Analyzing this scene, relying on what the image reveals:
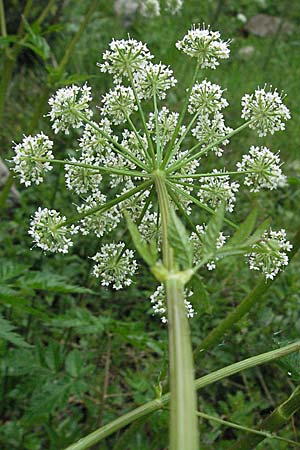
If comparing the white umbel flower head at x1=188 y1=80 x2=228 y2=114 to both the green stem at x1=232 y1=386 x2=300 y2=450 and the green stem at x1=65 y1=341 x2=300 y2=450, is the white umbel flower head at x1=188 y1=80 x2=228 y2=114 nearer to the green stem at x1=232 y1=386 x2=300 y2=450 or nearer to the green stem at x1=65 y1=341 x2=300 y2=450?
the green stem at x1=65 y1=341 x2=300 y2=450

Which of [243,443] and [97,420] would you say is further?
[97,420]

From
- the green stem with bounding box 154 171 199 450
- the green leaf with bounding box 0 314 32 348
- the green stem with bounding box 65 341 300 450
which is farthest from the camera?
the green leaf with bounding box 0 314 32 348

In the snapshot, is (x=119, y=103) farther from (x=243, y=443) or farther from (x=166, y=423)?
(x=166, y=423)

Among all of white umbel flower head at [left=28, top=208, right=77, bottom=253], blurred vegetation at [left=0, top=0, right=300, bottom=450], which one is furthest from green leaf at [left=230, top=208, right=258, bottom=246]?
white umbel flower head at [left=28, top=208, right=77, bottom=253]

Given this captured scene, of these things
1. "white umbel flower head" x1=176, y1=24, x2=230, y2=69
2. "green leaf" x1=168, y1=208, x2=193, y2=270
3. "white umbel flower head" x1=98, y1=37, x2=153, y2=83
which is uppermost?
"white umbel flower head" x1=176, y1=24, x2=230, y2=69

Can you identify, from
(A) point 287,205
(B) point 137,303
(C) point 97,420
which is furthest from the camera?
(A) point 287,205

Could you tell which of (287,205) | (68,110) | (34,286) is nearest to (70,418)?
(34,286)
